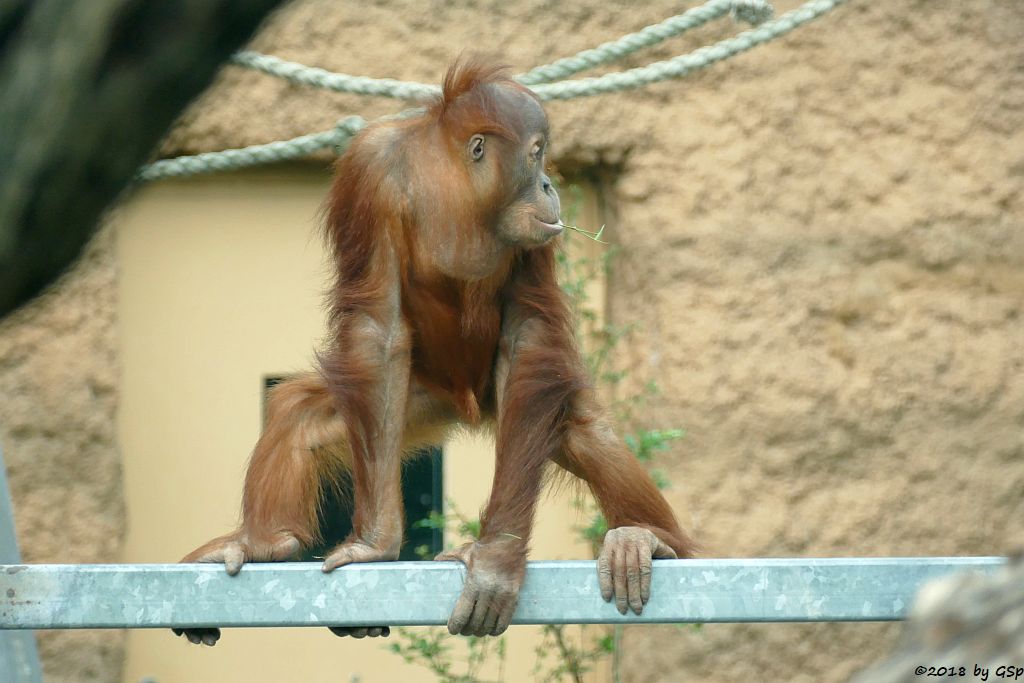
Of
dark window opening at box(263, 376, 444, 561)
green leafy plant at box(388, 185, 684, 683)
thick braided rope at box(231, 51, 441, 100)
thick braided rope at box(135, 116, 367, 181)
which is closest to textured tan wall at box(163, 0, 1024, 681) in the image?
green leafy plant at box(388, 185, 684, 683)

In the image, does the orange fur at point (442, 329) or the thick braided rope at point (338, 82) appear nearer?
the orange fur at point (442, 329)

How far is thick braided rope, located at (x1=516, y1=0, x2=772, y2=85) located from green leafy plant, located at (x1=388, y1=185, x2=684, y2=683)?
0.62m

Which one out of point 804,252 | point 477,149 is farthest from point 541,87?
point 804,252

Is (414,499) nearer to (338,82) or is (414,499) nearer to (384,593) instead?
(338,82)

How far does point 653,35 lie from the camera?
4.09 m

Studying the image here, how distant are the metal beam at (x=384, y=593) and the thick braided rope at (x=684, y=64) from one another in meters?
2.06

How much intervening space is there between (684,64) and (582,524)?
1.89 m

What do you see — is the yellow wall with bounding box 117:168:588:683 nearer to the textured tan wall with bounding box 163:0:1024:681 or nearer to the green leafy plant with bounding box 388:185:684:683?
the green leafy plant with bounding box 388:185:684:683

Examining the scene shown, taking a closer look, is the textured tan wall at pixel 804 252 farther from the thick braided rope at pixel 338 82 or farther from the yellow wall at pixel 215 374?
the thick braided rope at pixel 338 82

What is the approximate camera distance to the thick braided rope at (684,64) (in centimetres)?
410

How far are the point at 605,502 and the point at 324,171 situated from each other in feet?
8.25

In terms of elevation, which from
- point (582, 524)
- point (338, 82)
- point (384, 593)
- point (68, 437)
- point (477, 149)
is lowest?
point (384, 593)

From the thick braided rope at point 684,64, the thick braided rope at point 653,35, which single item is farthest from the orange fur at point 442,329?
the thick braided rope at point 684,64

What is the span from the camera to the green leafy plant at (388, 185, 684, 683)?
177 inches
